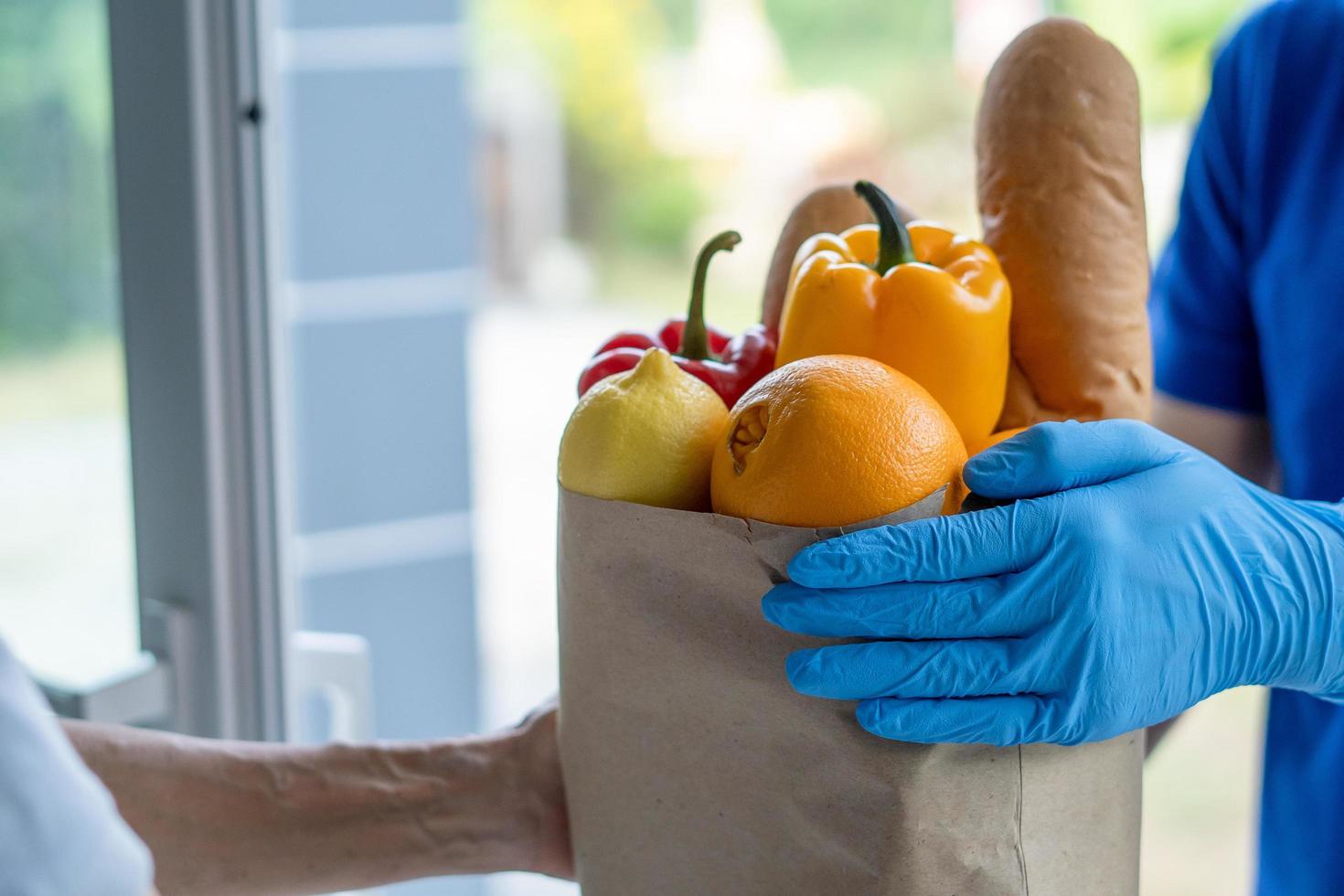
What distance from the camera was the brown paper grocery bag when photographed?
52 cm

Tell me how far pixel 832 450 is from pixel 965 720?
0.43ft

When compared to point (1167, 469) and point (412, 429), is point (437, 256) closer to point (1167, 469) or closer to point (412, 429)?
point (412, 429)

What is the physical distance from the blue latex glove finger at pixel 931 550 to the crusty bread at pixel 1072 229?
13cm

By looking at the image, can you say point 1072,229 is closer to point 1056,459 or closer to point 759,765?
point 1056,459

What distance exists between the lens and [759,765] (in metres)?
0.54

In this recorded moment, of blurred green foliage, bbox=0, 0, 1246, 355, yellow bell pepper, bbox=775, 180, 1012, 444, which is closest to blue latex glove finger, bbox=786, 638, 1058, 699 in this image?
yellow bell pepper, bbox=775, 180, 1012, 444

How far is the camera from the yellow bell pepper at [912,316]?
23.3 inches

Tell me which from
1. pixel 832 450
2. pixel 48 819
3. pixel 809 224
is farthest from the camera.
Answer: pixel 809 224

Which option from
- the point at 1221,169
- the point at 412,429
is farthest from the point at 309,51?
the point at 1221,169

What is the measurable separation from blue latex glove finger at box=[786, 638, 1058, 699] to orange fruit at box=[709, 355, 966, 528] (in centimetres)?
6

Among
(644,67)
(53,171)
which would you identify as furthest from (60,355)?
(644,67)

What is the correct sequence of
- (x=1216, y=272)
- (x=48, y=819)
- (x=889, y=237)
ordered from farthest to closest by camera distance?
(x=1216, y=272) < (x=889, y=237) < (x=48, y=819)

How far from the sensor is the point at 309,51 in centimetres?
151

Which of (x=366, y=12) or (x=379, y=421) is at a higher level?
(x=366, y=12)
